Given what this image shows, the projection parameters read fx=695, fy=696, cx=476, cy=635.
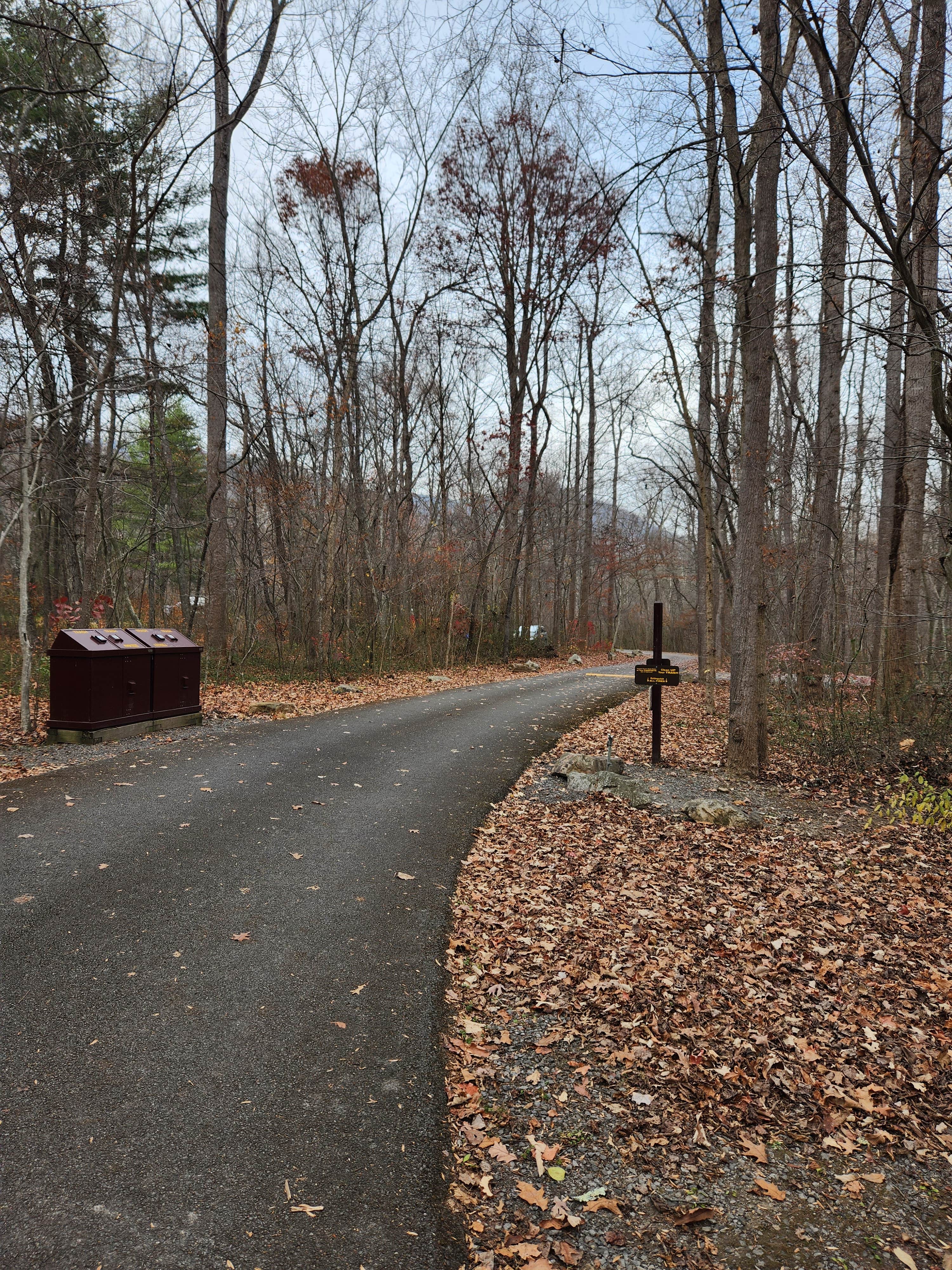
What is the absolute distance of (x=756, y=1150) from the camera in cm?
268

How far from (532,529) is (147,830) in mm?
20749

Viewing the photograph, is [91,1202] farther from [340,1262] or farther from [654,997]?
[654,997]

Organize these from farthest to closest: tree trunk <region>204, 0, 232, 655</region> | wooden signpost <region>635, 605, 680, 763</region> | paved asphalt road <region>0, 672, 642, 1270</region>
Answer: tree trunk <region>204, 0, 232, 655</region>, wooden signpost <region>635, 605, 680, 763</region>, paved asphalt road <region>0, 672, 642, 1270</region>

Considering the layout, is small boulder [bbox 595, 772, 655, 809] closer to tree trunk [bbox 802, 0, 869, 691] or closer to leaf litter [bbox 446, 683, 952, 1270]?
leaf litter [bbox 446, 683, 952, 1270]

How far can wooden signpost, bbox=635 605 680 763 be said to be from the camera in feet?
26.7

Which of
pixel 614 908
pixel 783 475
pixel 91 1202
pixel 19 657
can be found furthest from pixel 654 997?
pixel 19 657

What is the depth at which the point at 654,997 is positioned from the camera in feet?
Result: 11.8

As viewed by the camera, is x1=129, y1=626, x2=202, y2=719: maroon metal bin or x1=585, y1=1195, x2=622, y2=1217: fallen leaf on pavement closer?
x1=585, y1=1195, x2=622, y2=1217: fallen leaf on pavement

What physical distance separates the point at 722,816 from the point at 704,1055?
3.25m

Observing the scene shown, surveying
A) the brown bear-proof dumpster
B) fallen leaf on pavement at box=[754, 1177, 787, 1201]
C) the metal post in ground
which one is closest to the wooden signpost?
the metal post in ground

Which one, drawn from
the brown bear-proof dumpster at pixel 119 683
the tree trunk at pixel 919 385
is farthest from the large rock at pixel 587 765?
the brown bear-proof dumpster at pixel 119 683

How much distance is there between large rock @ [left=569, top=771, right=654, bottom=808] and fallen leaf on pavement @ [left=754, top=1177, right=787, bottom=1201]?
4.20 m

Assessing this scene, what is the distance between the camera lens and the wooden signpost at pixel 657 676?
815 centimetres

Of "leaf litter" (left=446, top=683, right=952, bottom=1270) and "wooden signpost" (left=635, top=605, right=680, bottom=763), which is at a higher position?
"wooden signpost" (left=635, top=605, right=680, bottom=763)
